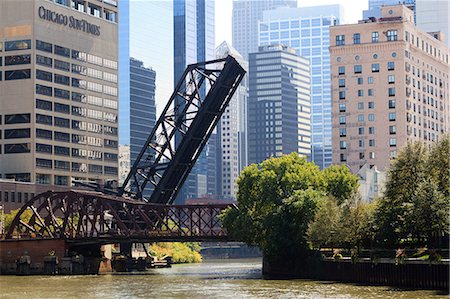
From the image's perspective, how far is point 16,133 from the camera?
14012 centimetres

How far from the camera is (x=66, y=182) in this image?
146000 millimetres

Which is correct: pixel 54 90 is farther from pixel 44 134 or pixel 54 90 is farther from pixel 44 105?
pixel 44 134

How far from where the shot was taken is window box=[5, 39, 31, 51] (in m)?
140

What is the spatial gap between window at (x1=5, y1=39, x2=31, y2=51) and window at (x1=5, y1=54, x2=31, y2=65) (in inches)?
40.6

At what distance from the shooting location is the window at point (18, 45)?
14038cm

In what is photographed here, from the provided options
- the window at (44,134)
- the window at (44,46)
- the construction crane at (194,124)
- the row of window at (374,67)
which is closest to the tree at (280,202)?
the construction crane at (194,124)

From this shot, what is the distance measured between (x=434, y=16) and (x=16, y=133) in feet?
209

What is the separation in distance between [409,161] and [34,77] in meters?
82.5

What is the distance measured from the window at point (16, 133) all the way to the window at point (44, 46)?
1066cm

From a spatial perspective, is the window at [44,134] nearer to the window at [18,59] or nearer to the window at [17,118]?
the window at [17,118]

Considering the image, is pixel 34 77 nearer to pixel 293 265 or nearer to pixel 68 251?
pixel 68 251

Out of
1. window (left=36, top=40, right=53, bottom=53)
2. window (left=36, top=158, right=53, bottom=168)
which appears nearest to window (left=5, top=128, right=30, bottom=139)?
window (left=36, top=158, right=53, bottom=168)

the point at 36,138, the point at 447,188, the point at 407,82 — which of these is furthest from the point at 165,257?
the point at 447,188

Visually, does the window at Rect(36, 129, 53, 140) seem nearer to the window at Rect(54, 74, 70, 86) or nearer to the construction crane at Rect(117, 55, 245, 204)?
the window at Rect(54, 74, 70, 86)
